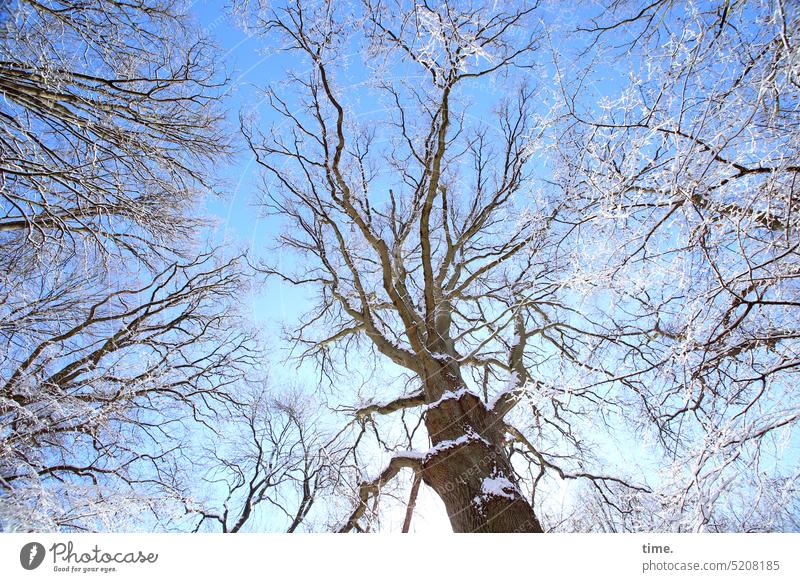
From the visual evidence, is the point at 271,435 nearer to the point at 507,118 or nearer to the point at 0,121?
the point at 0,121

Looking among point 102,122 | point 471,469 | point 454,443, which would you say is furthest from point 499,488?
point 102,122

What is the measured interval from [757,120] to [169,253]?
3.64 m

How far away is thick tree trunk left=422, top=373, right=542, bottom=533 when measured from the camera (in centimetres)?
250

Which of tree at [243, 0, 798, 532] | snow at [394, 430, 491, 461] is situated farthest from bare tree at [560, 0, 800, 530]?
snow at [394, 430, 491, 461]

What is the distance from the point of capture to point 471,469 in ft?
8.90

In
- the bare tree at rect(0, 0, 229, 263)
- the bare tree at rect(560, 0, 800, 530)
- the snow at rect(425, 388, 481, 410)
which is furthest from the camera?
the snow at rect(425, 388, 481, 410)

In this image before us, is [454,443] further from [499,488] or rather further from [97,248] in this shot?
[97,248]

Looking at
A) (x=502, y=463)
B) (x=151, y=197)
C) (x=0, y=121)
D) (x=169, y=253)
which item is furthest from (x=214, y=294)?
(x=502, y=463)

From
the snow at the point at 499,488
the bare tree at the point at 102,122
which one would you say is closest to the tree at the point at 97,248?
the bare tree at the point at 102,122

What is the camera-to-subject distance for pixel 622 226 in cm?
184

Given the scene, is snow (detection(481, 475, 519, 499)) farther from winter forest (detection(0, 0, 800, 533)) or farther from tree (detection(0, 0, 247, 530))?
tree (detection(0, 0, 247, 530))

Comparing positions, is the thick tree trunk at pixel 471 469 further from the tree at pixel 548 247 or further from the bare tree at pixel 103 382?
the bare tree at pixel 103 382

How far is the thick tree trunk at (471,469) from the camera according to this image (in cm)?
250

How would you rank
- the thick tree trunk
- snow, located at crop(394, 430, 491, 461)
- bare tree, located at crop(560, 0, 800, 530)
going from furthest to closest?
snow, located at crop(394, 430, 491, 461)
the thick tree trunk
bare tree, located at crop(560, 0, 800, 530)
